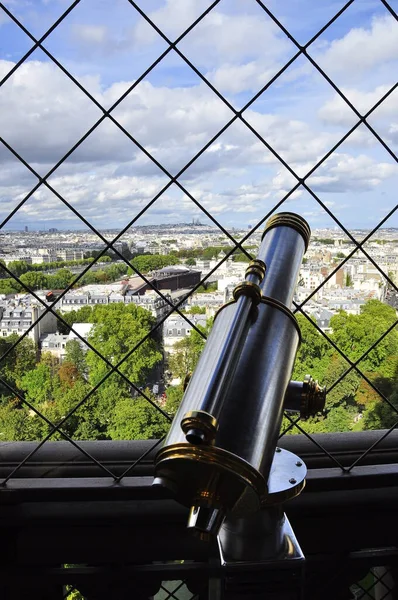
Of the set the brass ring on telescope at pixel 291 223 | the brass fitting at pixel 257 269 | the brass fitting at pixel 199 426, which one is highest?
the brass ring on telescope at pixel 291 223

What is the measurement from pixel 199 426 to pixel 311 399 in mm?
275

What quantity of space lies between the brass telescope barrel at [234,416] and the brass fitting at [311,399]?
0.07m

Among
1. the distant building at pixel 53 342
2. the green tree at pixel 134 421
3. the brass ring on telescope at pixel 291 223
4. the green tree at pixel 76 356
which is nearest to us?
the brass ring on telescope at pixel 291 223

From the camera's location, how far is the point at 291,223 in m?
0.82

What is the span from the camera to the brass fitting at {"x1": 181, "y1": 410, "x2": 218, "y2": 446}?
0.44 metres

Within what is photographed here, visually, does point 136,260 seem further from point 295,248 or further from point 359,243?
point 295,248

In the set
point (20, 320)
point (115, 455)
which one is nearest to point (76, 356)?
point (20, 320)

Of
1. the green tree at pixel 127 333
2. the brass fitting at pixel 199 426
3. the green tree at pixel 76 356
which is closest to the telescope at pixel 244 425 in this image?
the brass fitting at pixel 199 426

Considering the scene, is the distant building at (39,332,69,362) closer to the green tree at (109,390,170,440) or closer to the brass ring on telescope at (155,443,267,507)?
the green tree at (109,390,170,440)

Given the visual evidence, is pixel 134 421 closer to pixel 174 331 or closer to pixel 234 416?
pixel 174 331

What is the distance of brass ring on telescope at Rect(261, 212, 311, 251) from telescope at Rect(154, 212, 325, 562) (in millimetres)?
99

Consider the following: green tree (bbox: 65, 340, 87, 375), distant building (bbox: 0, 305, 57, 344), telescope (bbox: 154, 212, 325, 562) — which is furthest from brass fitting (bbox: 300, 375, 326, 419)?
green tree (bbox: 65, 340, 87, 375)

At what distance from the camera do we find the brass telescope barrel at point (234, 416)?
0.47 meters

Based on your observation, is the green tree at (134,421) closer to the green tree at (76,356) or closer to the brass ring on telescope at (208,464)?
the green tree at (76,356)
